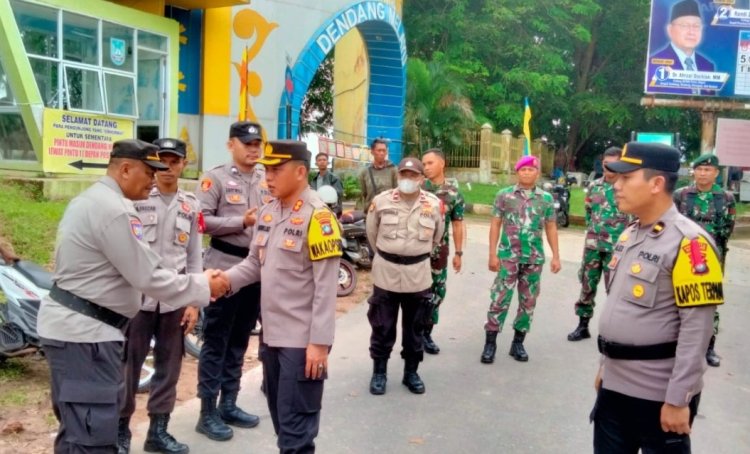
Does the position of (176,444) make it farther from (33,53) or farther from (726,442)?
(33,53)

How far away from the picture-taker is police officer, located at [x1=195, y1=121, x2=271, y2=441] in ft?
14.8

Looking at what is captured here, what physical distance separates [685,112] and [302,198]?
34604 millimetres

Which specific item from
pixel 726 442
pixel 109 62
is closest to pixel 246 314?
pixel 726 442

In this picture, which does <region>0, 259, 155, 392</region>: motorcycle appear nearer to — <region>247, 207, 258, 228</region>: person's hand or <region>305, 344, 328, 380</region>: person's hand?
<region>247, 207, 258, 228</region>: person's hand

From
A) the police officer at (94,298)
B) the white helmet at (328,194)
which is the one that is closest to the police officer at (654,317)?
the police officer at (94,298)

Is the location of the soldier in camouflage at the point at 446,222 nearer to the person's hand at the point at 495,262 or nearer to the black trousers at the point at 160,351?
the person's hand at the point at 495,262

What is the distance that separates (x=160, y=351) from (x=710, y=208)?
495cm

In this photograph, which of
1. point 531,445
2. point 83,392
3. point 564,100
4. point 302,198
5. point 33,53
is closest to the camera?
point 83,392

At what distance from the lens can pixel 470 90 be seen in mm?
29891

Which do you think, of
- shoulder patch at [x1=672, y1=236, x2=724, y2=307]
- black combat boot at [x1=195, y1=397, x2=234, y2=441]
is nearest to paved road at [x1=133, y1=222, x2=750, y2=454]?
black combat boot at [x1=195, y1=397, x2=234, y2=441]

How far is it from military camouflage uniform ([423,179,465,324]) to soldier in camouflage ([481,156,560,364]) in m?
0.42

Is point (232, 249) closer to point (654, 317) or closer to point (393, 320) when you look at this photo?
point (393, 320)

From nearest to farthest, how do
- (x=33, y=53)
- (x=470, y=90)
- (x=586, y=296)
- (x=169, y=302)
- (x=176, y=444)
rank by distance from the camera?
(x=169, y=302), (x=176, y=444), (x=586, y=296), (x=33, y=53), (x=470, y=90)

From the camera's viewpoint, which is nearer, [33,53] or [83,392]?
[83,392]
